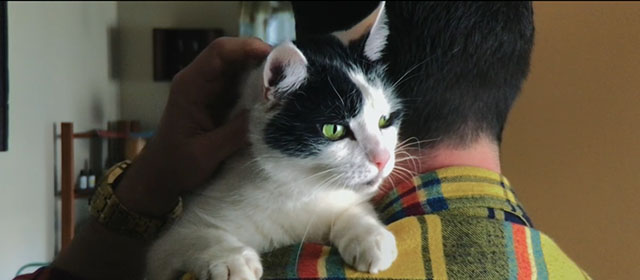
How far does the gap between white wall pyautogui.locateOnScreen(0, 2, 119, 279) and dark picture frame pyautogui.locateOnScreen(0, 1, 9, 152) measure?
1 cm

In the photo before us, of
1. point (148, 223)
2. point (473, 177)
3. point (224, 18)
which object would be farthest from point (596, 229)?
point (224, 18)

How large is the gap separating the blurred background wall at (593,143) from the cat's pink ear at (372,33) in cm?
22

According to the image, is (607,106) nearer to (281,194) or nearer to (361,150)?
(361,150)

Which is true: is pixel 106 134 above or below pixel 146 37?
below

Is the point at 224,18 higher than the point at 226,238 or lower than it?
higher

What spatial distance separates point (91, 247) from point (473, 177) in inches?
20.6

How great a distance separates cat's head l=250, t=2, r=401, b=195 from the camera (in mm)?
600

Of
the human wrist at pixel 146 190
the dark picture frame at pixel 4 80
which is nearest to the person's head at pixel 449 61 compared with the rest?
the human wrist at pixel 146 190

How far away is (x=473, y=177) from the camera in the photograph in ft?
2.06

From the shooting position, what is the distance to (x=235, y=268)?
1.67 ft

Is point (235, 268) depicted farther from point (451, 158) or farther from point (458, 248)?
point (451, 158)

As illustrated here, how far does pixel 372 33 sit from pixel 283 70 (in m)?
0.16

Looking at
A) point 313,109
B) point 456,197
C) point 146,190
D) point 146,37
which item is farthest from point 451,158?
point 146,37

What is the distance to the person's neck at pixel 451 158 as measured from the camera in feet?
2.26
